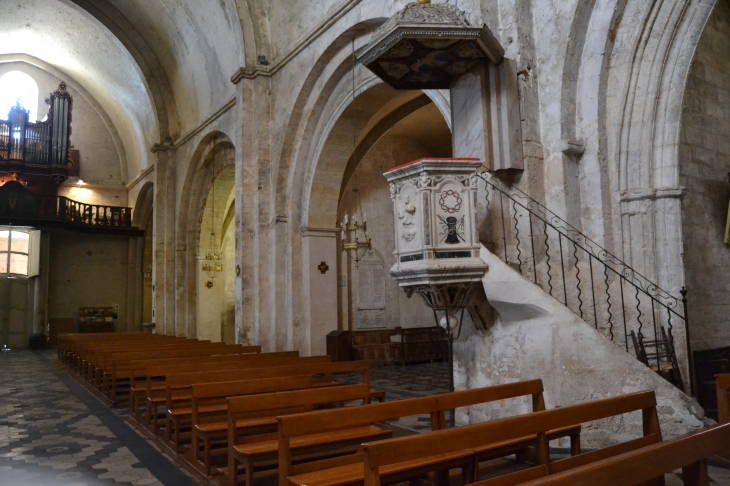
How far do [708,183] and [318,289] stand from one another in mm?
6448

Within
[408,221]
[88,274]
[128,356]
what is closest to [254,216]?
[128,356]

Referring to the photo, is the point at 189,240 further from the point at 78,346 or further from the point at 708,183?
the point at 708,183

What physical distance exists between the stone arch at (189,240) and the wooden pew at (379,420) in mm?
12659

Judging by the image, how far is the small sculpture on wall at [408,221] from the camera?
202 inches

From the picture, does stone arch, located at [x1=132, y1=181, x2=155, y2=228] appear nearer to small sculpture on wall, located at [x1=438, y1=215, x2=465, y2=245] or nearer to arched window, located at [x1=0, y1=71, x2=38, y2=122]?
arched window, located at [x1=0, y1=71, x2=38, y2=122]

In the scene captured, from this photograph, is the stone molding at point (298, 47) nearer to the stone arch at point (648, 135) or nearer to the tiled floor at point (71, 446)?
the stone arch at point (648, 135)

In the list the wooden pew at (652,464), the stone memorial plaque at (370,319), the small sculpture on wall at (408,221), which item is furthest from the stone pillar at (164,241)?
the wooden pew at (652,464)

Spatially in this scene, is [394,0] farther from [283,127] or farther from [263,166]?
[263,166]

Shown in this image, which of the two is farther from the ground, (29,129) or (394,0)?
(29,129)

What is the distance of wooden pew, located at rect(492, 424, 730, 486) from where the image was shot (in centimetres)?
195

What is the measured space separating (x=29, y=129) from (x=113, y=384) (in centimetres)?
1575

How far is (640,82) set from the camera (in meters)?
6.19

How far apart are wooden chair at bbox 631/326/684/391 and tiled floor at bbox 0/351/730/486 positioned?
1945 mm

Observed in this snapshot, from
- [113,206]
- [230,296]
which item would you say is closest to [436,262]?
[230,296]
